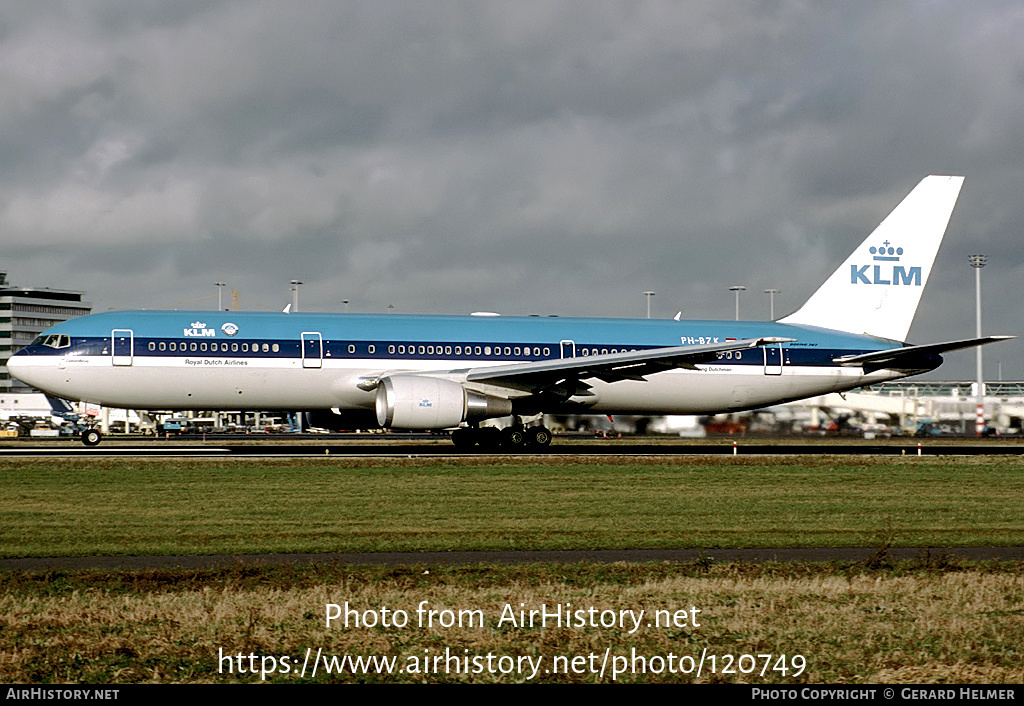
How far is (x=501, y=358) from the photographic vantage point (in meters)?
38.5

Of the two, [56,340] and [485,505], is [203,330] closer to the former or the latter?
[56,340]

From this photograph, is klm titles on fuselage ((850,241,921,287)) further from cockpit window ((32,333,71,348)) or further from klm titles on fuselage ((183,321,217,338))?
cockpit window ((32,333,71,348))

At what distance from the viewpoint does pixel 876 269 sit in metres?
44.1

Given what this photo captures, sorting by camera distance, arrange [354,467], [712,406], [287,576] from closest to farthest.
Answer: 1. [287,576]
2. [354,467]
3. [712,406]

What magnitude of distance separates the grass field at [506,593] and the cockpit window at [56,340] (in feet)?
44.8

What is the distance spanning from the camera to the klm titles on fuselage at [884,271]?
144 feet

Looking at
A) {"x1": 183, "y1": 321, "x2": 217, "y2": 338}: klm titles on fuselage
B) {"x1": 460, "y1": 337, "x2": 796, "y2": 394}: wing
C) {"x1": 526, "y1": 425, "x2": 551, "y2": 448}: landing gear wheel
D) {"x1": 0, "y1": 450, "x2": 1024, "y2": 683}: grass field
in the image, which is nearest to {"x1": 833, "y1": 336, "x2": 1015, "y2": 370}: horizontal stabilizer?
{"x1": 460, "y1": 337, "x2": 796, "y2": 394}: wing

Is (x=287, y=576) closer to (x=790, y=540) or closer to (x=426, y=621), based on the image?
(x=426, y=621)

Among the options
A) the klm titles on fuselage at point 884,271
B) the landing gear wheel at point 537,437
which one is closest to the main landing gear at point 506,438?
the landing gear wheel at point 537,437

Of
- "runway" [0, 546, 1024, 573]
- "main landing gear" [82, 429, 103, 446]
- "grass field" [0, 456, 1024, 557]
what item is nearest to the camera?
"runway" [0, 546, 1024, 573]

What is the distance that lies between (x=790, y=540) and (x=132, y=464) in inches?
756

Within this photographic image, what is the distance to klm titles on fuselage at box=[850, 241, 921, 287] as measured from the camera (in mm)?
43906

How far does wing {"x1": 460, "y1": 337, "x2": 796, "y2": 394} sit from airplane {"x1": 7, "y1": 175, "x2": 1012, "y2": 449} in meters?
0.07
